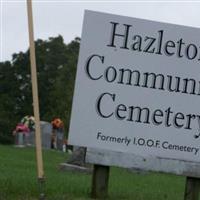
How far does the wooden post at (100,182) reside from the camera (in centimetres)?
1033

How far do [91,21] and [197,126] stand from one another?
199cm

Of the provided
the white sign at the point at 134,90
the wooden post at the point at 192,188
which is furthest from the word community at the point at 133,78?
the wooden post at the point at 192,188

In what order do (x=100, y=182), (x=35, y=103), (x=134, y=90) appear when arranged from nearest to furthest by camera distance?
(x=35, y=103) → (x=134, y=90) → (x=100, y=182)

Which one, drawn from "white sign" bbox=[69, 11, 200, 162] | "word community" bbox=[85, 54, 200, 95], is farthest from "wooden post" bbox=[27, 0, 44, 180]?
"word community" bbox=[85, 54, 200, 95]

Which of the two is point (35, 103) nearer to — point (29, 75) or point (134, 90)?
point (134, 90)

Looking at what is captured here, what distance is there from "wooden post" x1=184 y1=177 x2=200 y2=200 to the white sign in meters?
0.37

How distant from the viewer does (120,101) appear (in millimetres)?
10086

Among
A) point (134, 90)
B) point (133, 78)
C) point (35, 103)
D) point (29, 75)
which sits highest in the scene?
point (29, 75)

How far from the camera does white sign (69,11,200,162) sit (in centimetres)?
1007

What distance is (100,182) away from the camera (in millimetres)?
10359

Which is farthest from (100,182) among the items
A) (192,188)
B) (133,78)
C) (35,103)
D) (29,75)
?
(29,75)

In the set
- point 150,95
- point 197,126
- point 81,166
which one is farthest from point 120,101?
point 81,166

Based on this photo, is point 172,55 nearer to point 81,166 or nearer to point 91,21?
point 91,21

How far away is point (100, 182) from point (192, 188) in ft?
4.13
